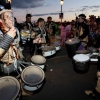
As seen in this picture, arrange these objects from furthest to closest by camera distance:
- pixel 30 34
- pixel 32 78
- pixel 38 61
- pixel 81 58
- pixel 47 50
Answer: pixel 30 34 → pixel 47 50 → pixel 81 58 → pixel 38 61 → pixel 32 78

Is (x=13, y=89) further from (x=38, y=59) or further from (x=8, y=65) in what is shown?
(x=38, y=59)

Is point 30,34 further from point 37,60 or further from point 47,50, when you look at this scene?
point 37,60

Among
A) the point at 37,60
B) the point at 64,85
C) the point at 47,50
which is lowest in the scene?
the point at 64,85

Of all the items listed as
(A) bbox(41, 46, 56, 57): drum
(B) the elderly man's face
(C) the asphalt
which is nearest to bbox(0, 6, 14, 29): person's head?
(B) the elderly man's face

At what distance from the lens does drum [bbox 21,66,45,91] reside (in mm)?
2604

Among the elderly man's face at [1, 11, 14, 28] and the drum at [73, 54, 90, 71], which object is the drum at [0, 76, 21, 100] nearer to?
the elderly man's face at [1, 11, 14, 28]

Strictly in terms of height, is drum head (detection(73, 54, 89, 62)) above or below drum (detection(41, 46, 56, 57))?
above

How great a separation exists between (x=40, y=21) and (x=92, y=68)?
11.4 ft

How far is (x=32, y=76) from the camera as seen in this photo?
2771 mm

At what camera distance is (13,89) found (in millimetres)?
2219

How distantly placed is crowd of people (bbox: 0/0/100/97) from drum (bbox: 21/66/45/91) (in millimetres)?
401

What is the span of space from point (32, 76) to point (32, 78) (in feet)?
0.15

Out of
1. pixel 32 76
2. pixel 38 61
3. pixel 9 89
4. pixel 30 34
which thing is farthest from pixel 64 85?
pixel 30 34

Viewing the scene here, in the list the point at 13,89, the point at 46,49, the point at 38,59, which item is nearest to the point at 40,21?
the point at 46,49
